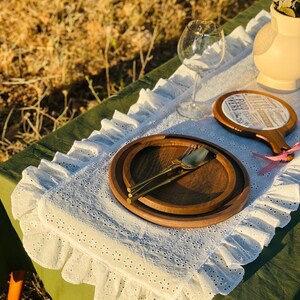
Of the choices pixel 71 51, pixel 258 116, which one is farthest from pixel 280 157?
pixel 71 51

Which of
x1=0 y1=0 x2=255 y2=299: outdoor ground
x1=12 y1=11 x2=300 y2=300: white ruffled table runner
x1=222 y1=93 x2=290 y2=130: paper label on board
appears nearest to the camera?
x1=12 y1=11 x2=300 y2=300: white ruffled table runner

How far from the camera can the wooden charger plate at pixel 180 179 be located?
109cm

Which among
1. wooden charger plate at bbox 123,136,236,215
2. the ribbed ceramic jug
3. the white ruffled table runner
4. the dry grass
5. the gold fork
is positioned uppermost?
the ribbed ceramic jug

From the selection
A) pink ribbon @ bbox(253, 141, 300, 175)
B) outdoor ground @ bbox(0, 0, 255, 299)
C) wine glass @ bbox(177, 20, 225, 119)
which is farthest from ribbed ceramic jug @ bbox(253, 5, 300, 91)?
outdoor ground @ bbox(0, 0, 255, 299)

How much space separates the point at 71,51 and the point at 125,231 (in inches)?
74.6

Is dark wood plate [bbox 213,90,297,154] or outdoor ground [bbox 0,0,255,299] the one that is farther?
outdoor ground [bbox 0,0,255,299]

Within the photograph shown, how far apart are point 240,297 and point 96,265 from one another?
0.29 meters

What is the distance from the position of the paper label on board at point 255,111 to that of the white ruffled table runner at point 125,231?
66 millimetres

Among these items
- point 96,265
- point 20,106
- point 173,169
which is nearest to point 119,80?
point 20,106

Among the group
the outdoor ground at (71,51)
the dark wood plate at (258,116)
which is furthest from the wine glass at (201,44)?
the outdoor ground at (71,51)

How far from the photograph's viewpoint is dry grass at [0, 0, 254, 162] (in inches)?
97.9

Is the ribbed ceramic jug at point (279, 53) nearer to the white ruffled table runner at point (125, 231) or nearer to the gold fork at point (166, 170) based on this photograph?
the white ruffled table runner at point (125, 231)

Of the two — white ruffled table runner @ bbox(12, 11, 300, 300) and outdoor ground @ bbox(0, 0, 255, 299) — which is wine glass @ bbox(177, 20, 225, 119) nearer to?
white ruffled table runner @ bbox(12, 11, 300, 300)

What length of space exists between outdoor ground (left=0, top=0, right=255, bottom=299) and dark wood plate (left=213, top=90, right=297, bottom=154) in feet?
3.33
